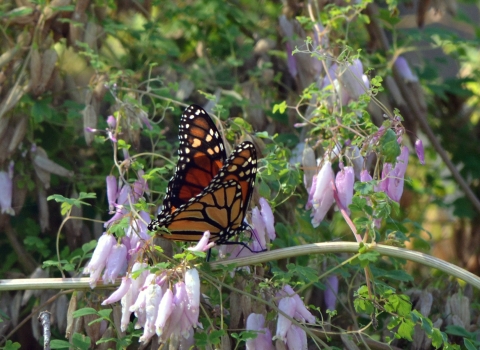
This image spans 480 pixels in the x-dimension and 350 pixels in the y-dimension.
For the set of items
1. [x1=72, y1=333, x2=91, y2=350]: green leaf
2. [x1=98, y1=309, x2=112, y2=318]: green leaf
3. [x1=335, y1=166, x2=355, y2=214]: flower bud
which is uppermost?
[x1=335, y1=166, x2=355, y2=214]: flower bud

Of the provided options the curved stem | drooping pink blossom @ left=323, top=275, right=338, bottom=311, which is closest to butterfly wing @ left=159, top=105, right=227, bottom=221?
the curved stem

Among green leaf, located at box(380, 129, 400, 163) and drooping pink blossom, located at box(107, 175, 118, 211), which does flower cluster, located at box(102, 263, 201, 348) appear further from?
green leaf, located at box(380, 129, 400, 163)

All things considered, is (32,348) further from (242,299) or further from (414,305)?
(414,305)

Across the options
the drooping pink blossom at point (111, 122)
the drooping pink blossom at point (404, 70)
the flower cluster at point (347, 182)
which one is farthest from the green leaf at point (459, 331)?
the drooping pink blossom at point (404, 70)

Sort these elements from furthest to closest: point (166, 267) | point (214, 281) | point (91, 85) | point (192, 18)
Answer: point (192, 18)
point (91, 85)
point (214, 281)
point (166, 267)

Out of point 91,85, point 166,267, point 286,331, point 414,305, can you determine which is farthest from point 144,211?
point 414,305

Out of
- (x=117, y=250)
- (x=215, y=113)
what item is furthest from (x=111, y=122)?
(x=215, y=113)

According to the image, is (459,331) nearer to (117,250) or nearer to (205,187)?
(205,187)
